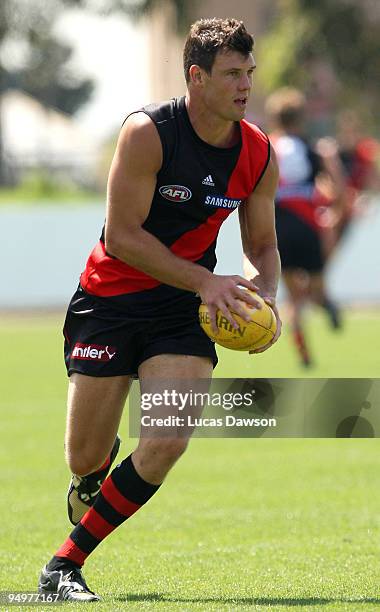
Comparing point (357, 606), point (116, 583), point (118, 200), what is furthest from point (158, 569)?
point (118, 200)

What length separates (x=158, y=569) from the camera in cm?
615

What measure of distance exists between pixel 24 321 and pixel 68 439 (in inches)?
653

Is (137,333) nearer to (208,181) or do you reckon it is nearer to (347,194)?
(208,181)

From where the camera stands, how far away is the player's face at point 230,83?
5.54 meters

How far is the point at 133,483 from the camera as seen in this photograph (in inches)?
219

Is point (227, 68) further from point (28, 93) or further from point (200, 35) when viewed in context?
point (28, 93)

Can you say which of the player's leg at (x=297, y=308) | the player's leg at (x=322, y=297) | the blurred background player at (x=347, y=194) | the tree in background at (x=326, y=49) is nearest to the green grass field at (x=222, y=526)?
the player's leg at (x=297, y=308)

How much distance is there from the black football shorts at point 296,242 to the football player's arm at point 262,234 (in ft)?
27.5

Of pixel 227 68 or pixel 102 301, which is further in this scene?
pixel 102 301

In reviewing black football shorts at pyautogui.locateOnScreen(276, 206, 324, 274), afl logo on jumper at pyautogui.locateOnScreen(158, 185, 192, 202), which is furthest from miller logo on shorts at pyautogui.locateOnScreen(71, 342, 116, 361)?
black football shorts at pyautogui.locateOnScreen(276, 206, 324, 274)

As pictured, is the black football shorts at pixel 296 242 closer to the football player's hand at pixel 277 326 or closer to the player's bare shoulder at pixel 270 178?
the player's bare shoulder at pixel 270 178

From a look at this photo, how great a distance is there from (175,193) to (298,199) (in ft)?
29.5

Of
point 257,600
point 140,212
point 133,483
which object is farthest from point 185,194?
point 257,600
